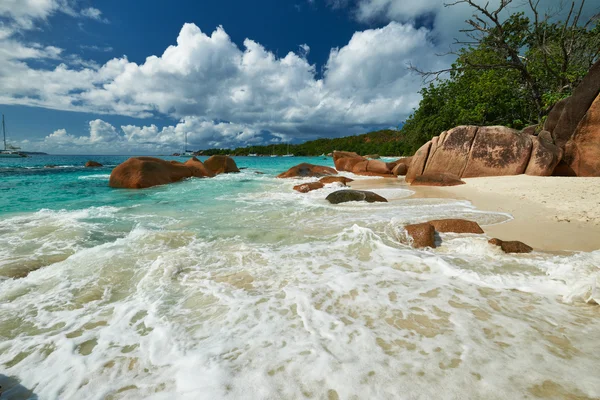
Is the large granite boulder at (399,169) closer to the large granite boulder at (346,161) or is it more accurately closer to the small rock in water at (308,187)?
the large granite boulder at (346,161)

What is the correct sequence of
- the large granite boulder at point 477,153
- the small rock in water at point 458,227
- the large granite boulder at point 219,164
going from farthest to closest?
1. the large granite boulder at point 219,164
2. the large granite boulder at point 477,153
3. the small rock in water at point 458,227

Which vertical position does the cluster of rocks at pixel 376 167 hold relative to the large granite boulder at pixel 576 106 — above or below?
below

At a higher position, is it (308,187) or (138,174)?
(138,174)

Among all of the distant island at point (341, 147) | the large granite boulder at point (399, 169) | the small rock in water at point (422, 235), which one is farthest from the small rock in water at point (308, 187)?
the distant island at point (341, 147)

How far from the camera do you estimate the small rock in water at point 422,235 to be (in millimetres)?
3957

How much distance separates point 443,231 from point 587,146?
888cm

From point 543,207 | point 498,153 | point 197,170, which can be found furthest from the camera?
point 197,170

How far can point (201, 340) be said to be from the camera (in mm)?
2072

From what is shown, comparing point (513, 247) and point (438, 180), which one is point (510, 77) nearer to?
point (438, 180)

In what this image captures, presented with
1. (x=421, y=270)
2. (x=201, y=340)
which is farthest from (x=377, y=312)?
(x=201, y=340)

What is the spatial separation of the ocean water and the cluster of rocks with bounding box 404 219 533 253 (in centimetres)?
19

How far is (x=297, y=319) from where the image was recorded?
2.30 m

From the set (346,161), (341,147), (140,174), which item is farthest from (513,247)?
(341,147)

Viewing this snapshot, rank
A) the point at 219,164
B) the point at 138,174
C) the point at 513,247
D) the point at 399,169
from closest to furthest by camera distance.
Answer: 1. the point at 513,247
2. the point at 138,174
3. the point at 399,169
4. the point at 219,164
